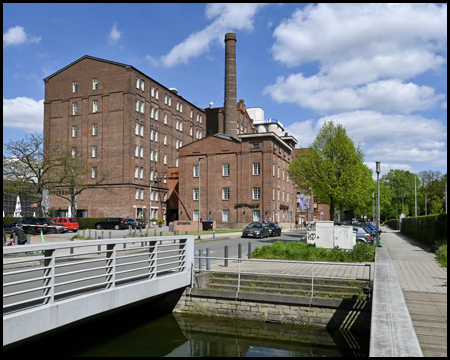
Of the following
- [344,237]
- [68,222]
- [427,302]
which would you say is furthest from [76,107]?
[427,302]

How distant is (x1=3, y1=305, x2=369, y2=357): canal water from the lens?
9.78m

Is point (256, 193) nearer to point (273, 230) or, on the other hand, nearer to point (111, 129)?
point (273, 230)

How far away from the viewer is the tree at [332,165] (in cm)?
3606

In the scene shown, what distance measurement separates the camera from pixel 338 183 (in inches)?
1419

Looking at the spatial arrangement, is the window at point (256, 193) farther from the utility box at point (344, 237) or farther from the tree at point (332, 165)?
the utility box at point (344, 237)

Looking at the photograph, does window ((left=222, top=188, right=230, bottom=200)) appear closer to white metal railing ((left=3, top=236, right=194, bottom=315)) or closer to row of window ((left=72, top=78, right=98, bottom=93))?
row of window ((left=72, top=78, right=98, bottom=93))

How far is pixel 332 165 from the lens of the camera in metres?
36.5

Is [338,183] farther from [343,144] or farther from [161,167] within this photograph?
[161,167]

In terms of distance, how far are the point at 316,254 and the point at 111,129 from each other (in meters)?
48.9

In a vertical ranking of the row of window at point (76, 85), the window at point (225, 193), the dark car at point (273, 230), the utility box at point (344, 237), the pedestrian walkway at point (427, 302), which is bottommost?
the dark car at point (273, 230)

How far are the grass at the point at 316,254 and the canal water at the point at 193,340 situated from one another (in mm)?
6666

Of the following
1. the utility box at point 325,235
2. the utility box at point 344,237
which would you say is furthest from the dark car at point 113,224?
the utility box at point 344,237

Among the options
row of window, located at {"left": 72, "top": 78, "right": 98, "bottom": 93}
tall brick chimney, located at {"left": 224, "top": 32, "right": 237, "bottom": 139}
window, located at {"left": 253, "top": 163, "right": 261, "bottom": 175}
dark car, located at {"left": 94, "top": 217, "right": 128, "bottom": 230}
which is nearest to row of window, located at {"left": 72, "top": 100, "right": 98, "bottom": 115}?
row of window, located at {"left": 72, "top": 78, "right": 98, "bottom": 93}

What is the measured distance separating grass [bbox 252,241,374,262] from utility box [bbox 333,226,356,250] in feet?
4.68
